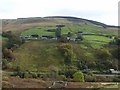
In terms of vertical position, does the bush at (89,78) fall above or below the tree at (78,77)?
below

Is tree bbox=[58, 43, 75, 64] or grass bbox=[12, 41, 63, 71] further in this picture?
tree bbox=[58, 43, 75, 64]

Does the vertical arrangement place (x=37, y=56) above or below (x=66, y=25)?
below

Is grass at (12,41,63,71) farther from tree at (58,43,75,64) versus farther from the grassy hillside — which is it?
the grassy hillside

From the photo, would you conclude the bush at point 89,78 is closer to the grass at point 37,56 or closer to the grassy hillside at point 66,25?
the grass at point 37,56

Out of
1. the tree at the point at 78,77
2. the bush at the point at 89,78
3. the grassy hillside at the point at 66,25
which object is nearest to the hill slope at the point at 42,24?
the grassy hillside at the point at 66,25

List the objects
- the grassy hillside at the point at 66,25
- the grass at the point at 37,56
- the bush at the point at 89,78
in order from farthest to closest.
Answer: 1. the grassy hillside at the point at 66,25
2. the grass at the point at 37,56
3. the bush at the point at 89,78

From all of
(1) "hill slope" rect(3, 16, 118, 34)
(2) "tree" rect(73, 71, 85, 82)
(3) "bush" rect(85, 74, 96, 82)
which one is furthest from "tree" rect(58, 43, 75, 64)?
(1) "hill slope" rect(3, 16, 118, 34)

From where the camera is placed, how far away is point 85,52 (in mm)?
84312

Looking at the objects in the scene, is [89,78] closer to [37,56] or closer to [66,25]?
[37,56]

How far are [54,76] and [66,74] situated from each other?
422 centimetres

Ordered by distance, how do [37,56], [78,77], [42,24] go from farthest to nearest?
[42,24]
[37,56]
[78,77]

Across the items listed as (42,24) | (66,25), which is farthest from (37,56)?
(42,24)

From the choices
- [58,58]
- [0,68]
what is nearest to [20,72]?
[0,68]

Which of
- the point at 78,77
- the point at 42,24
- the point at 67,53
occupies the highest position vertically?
the point at 42,24
